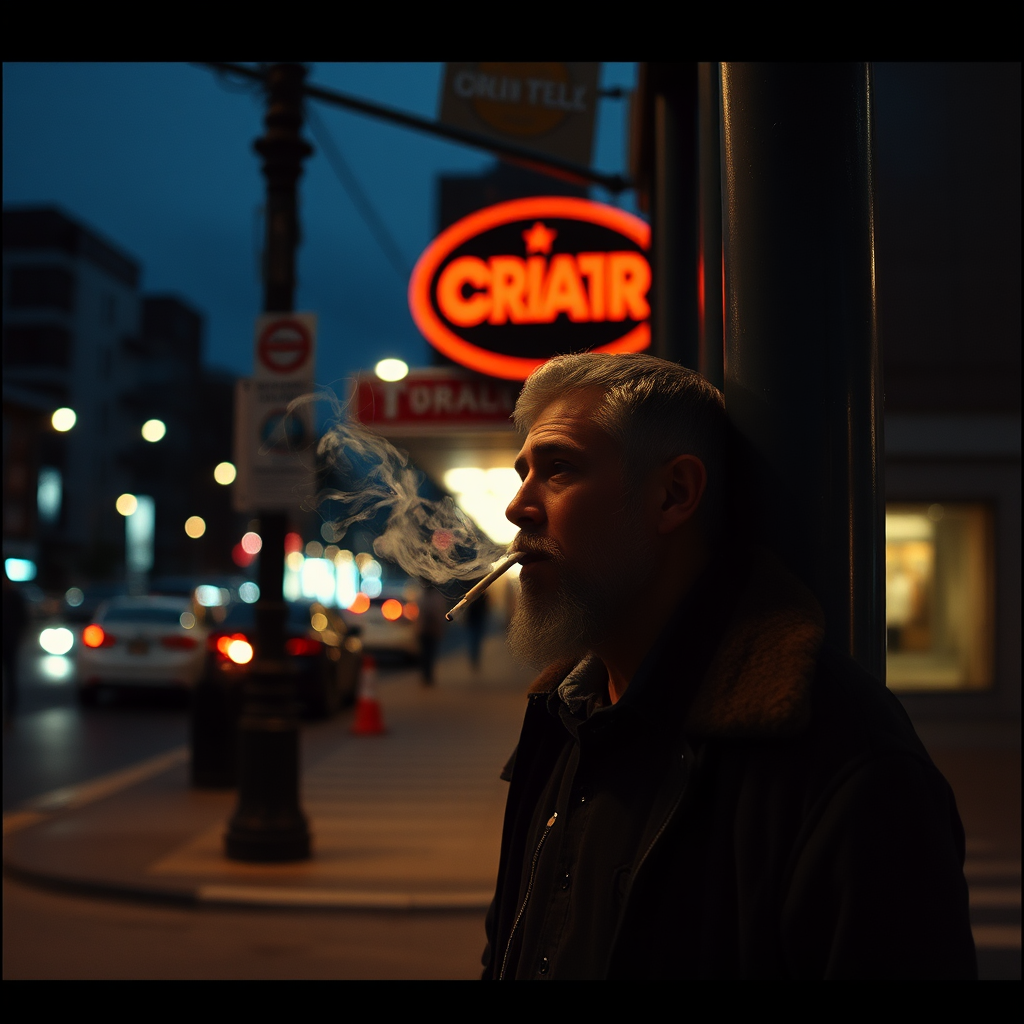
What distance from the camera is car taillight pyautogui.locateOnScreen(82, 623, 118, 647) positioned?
19016 millimetres

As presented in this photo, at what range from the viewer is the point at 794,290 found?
6.00 ft

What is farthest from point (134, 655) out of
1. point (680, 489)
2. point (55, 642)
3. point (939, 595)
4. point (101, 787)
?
point (680, 489)

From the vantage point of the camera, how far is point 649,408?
1.72 meters

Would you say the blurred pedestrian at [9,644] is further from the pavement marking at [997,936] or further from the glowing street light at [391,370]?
the pavement marking at [997,936]

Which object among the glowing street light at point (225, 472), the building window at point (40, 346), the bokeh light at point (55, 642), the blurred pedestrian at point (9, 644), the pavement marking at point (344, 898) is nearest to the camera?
the pavement marking at point (344, 898)

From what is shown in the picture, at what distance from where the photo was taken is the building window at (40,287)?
70.6m

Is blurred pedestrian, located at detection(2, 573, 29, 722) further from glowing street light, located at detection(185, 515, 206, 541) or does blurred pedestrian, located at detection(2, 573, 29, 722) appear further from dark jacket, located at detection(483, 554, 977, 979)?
glowing street light, located at detection(185, 515, 206, 541)

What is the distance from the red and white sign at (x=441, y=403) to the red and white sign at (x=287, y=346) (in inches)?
28.5

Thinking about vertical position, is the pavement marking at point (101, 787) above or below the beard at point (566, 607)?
below

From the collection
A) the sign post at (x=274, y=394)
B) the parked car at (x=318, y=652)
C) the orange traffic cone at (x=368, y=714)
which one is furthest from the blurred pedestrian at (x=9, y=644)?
the sign post at (x=274, y=394)

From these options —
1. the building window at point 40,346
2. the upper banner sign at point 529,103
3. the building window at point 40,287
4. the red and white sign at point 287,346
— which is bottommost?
the red and white sign at point 287,346

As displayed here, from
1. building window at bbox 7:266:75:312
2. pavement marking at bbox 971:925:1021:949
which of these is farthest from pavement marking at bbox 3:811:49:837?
building window at bbox 7:266:75:312

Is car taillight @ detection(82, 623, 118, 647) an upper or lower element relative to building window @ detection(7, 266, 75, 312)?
lower

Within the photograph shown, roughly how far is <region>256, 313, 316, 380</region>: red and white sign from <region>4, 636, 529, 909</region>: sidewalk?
3386mm
